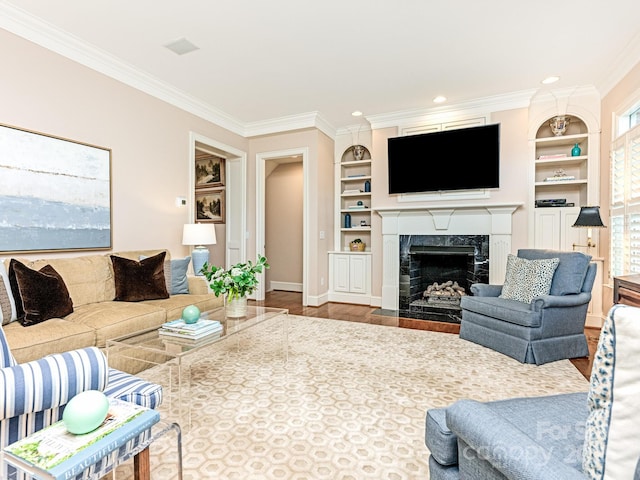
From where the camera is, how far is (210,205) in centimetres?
587

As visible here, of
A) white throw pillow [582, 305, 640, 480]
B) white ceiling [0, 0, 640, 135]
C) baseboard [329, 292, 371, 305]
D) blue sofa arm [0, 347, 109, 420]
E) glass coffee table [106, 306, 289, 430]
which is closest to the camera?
white throw pillow [582, 305, 640, 480]

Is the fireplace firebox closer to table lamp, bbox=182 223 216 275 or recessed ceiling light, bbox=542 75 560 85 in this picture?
recessed ceiling light, bbox=542 75 560 85

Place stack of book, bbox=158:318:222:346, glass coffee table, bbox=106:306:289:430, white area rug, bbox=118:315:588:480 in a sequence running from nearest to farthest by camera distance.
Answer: white area rug, bbox=118:315:588:480 → glass coffee table, bbox=106:306:289:430 → stack of book, bbox=158:318:222:346

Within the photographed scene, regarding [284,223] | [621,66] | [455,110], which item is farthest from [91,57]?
[621,66]

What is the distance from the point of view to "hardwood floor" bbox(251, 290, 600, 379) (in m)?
3.34

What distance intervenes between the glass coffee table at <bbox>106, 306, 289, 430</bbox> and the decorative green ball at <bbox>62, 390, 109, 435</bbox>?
747 mm

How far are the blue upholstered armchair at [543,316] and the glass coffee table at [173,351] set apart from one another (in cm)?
191

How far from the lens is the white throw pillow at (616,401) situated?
0.62m

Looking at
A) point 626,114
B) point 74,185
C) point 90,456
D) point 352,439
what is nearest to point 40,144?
point 74,185

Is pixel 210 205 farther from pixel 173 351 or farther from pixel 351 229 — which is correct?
pixel 173 351

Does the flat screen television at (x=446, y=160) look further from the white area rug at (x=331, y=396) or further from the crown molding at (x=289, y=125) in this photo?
the white area rug at (x=331, y=396)

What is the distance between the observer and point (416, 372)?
2648 millimetres

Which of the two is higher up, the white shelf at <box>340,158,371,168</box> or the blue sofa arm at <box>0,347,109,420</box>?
the white shelf at <box>340,158,371,168</box>

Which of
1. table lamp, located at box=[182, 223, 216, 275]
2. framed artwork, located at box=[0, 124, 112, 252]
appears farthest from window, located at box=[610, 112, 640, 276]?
framed artwork, located at box=[0, 124, 112, 252]
